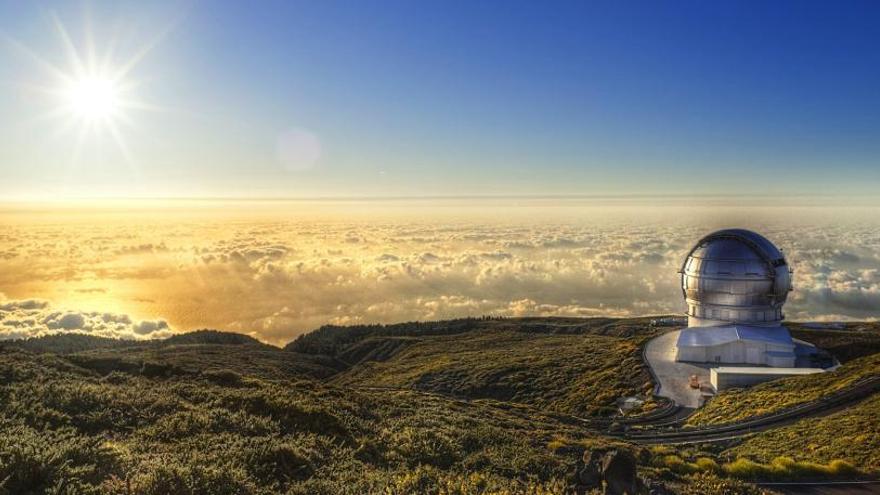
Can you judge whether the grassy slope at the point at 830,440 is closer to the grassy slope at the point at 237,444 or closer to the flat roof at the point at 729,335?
the grassy slope at the point at 237,444

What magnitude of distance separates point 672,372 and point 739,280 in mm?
10775

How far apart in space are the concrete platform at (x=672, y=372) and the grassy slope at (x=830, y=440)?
1058 centimetres

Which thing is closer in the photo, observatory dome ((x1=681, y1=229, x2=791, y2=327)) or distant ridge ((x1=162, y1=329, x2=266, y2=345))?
observatory dome ((x1=681, y1=229, x2=791, y2=327))

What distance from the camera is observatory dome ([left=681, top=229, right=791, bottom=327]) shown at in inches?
1612

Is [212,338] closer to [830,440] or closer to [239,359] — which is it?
[239,359]

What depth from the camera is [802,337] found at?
47.7 meters

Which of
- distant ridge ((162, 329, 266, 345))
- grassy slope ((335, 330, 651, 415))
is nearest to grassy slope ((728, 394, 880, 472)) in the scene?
grassy slope ((335, 330, 651, 415))

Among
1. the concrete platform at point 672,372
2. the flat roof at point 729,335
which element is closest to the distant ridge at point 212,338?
the concrete platform at point 672,372

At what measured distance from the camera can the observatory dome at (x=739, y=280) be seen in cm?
4094

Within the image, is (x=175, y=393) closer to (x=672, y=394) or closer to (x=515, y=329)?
(x=672, y=394)

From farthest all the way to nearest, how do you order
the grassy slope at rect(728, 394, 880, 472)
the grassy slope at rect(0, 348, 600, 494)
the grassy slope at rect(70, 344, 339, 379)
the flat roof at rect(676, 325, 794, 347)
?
the grassy slope at rect(70, 344, 339, 379) < the flat roof at rect(676, 325, 794, 347) < the grassy slope at rect(728, 394, 880, 472) < the grassy slope at rect(0, 348, 600, 494)

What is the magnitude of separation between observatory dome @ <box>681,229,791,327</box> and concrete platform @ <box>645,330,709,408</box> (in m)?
4.17

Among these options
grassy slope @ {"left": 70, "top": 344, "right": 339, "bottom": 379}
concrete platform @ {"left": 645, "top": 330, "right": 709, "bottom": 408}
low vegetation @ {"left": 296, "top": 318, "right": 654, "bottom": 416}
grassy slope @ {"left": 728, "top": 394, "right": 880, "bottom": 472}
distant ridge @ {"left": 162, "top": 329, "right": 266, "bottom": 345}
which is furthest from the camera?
distant ridge @ {"left": 162, "top": 329, "right": 266, "bottom": 345}

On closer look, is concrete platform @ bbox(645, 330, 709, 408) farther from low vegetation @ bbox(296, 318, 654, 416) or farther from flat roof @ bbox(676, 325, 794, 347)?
flat roof @ bbox(676, 325, 794, 347)
